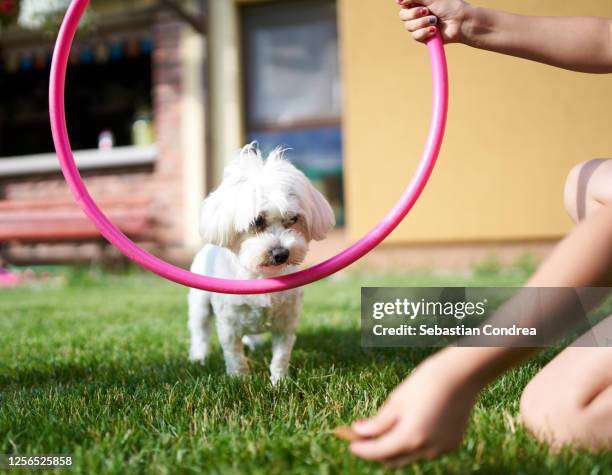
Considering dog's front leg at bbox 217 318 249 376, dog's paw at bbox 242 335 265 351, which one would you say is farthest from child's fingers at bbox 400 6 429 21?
dog's paw at bbox 242 335 265 351

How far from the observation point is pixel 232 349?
223 centimetres

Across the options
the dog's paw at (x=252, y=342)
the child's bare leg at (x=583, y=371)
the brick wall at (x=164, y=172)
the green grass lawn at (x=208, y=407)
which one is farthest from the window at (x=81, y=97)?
the child's bare leg at (x=583, y=371)

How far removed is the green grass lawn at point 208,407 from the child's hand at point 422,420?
0.07 metres

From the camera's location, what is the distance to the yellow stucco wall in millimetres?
5512

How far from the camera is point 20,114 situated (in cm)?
908

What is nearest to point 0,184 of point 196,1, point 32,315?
point 196,1

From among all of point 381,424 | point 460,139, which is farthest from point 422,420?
point 460,139

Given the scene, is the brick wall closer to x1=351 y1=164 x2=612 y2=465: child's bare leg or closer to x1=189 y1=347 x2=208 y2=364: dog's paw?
x1=189 y1=347 x2=208 y2=364: dog's paw

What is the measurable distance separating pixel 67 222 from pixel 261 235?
5491 mm

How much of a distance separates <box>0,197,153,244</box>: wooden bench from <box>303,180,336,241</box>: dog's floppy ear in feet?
16.0

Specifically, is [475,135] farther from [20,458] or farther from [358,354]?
[20,458]

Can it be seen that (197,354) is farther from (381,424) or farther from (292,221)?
(381,424)

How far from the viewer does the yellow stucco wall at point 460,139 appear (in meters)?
5.51

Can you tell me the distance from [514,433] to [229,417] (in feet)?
2.28
